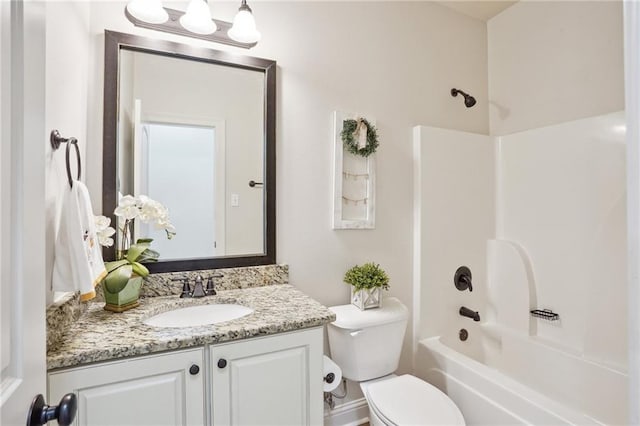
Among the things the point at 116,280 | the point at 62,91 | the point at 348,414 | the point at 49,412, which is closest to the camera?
the point at 49,412

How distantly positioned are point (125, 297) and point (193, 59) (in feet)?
3.52

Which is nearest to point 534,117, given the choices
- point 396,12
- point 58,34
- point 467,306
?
point 396,12

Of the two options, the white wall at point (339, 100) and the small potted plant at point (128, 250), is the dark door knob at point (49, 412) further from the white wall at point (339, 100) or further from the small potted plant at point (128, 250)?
Answer: the white wall at point (339, 100)

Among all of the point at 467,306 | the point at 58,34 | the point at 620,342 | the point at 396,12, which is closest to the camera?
the point at 58,34

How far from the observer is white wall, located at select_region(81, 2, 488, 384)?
1685 mm

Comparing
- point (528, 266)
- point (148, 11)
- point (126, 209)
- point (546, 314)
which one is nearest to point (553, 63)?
point (528, 266)

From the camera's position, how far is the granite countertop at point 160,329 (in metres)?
0.92

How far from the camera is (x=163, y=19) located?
138 cm

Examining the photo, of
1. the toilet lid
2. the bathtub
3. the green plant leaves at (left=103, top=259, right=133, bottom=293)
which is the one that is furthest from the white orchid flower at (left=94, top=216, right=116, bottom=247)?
the bathtub

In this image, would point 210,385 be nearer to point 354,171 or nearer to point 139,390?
point 139,390

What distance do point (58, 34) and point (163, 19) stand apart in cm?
46

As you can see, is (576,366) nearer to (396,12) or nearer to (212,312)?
(212,312)

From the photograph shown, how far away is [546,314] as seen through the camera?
6.55ft

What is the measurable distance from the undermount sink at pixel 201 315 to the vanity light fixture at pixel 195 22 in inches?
46.8
